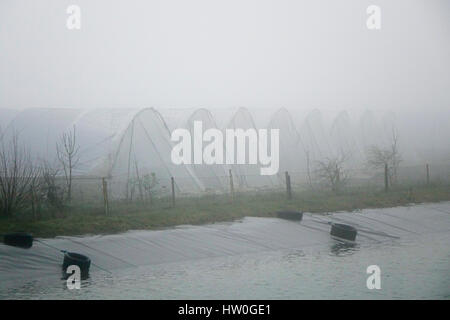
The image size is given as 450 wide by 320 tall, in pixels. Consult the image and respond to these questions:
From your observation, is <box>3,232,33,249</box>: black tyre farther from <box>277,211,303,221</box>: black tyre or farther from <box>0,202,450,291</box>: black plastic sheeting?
<box>277,211,303,221</box>: black tyre

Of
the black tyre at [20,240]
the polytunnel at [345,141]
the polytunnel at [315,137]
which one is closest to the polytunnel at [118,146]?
the black tyre at [20,240]

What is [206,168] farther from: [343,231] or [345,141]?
[345,141]

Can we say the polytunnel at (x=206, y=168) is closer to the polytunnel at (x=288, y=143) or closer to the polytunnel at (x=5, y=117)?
the polytunnel at (x=288, y=143)

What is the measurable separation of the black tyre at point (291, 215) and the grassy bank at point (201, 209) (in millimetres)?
546

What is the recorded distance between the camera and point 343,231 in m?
15.8

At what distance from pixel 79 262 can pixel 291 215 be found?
7128mm

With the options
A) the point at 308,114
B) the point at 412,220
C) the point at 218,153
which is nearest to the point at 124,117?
the point at 218,153

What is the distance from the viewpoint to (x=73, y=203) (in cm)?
1770

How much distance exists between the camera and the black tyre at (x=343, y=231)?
15716 mm

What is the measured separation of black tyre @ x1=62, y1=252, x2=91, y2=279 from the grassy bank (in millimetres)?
2067

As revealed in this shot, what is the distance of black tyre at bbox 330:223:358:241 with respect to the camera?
15716 mm

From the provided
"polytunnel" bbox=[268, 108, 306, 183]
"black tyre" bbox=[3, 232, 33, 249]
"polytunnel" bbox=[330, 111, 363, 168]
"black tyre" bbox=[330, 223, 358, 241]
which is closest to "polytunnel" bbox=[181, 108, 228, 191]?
"polytunnel" bbox=[268, 108, 306, 183]

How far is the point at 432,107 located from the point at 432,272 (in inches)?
1811

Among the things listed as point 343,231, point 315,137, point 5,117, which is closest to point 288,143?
point 315,137
